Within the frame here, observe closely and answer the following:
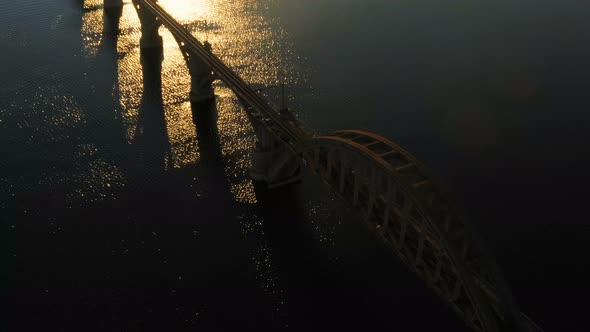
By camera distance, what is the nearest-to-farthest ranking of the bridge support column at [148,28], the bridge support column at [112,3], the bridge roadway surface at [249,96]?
the bridge roadway surface at [249,96] → the bridge support column at [148,28] → the bridge support column at [112,3]

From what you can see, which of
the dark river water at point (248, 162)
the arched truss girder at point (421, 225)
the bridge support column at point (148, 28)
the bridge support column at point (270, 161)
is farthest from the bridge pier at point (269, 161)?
the bridge support column at point (148, 28)

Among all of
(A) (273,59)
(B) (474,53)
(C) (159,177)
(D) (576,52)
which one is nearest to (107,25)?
(A) (273,59)

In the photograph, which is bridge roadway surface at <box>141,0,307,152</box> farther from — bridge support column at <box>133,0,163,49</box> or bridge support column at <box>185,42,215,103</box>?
bridge support column at <box>133,0,163,49</box>

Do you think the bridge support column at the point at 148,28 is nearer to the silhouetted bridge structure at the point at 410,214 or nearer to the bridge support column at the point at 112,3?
the bridge support column at the point at 112,3

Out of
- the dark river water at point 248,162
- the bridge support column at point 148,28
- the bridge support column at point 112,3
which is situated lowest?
the dark river water at point 248,162

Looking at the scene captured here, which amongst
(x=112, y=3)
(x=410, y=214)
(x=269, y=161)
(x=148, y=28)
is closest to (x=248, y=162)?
(x=269, y=161)

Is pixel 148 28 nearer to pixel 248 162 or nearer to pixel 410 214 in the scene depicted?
pixel 248 162
